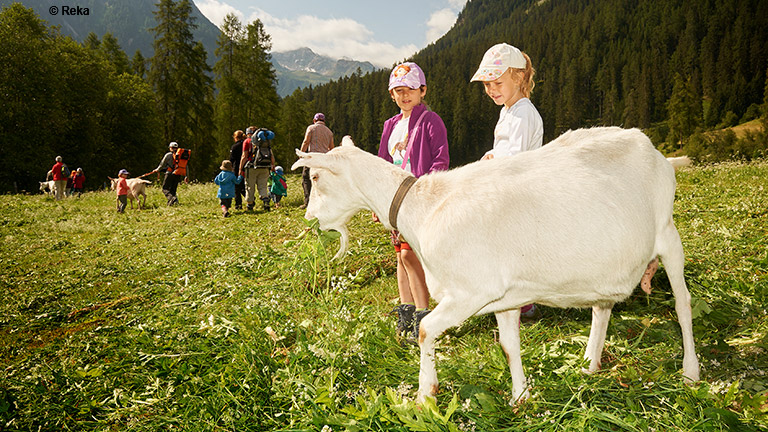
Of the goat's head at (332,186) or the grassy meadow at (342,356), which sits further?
the goat's head at (332,186)

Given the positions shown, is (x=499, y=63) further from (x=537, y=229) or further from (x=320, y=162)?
(x=320, y=162)

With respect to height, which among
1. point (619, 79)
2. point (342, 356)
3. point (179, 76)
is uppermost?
point (619, 79)

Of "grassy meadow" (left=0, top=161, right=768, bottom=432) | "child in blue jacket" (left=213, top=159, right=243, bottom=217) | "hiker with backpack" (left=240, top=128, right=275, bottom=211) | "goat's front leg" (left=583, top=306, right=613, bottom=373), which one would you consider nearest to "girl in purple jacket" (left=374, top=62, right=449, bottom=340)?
"grassy meadow" (left=0, top=161, right=768, bottom=432)

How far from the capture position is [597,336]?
3535mm

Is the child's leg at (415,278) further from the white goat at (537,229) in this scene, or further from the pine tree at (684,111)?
the pine tree at (684,111)

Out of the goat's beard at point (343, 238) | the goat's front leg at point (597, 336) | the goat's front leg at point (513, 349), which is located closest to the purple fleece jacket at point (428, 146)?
the goat's beard at point (343, 238)

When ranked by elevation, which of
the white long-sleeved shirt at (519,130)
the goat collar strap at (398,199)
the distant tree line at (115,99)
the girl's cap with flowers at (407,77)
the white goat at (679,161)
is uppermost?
the distant tree line at (115,99)

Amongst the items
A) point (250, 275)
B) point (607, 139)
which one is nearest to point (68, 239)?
point (250, 275)

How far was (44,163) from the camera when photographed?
112 ft

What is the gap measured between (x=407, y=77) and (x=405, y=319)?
8.13 feet

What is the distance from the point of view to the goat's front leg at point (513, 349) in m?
3.10

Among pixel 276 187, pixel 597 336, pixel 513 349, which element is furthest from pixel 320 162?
pixel 276 187

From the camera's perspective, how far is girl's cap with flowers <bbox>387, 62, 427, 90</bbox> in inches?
163

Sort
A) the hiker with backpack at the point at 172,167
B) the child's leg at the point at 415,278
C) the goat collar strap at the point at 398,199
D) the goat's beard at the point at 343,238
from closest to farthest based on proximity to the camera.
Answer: the goat collar strap at the point at 398,199, the goat's beard at the point at 343,238, the child's leg at the point at 415,278, the hiker with backpack at the point at 172,167
